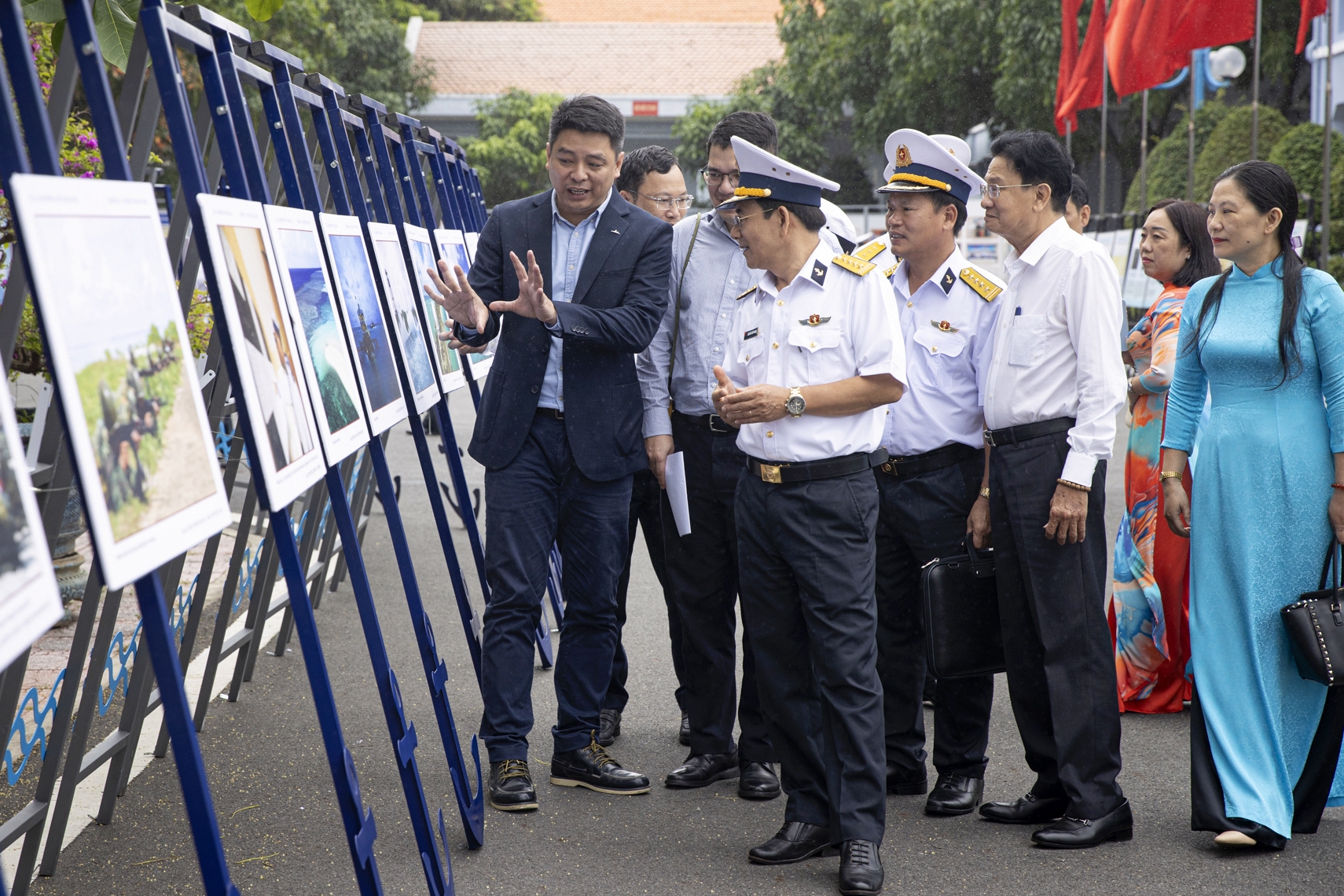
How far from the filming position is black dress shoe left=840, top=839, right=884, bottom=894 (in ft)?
10.9

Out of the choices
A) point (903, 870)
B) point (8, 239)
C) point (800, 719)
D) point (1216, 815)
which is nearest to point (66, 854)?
point (800, 719)

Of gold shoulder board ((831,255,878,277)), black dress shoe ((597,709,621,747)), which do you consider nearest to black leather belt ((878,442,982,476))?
gold shoulder board ((831,255,878,277))

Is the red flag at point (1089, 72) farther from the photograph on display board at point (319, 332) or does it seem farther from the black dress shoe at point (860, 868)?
the photograph on display board at point (319, 332)

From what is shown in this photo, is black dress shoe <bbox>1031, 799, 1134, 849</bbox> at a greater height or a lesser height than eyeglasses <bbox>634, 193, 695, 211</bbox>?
lesser

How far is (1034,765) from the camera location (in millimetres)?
3805

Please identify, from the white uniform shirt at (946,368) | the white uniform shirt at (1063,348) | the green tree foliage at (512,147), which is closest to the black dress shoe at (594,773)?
the white uniform shirt at (946,368)

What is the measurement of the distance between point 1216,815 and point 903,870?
→ 90cm

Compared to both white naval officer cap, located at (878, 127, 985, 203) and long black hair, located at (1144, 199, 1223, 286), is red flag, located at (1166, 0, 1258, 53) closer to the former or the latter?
long black hair, located at (1144, 199, 1223, 286)

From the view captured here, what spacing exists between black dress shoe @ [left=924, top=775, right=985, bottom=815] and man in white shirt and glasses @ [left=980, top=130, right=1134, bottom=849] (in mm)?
300

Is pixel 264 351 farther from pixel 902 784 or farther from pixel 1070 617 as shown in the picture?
pixel 902 784

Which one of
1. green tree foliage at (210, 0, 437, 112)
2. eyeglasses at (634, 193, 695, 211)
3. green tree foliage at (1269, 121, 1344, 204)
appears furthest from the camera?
green tree foliage at (210, 0, 437, 112)

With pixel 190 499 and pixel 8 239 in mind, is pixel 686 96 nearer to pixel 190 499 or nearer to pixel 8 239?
pixel 8 239

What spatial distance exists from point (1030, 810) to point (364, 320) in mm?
2356

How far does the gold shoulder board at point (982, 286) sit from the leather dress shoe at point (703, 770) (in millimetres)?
1686
